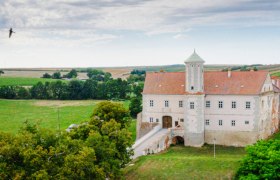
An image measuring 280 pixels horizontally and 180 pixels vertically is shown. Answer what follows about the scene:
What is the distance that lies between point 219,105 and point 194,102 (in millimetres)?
3642

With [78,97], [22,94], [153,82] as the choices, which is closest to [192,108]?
[153,82]

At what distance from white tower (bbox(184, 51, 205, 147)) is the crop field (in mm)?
18693

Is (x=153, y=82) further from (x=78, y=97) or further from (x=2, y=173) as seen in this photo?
(x=78, y=97)

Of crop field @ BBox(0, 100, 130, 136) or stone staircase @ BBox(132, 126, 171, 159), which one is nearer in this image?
stone staircase @ BBox(132, 126, 171, 159)

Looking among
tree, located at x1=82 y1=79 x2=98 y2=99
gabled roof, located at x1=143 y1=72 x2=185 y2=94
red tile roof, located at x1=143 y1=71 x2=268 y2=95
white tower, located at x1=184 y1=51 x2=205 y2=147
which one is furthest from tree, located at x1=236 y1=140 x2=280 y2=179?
tree, located at x1=82 y1=79 x2=98 y2=99

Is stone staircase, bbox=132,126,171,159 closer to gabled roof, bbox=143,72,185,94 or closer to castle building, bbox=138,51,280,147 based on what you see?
castle building, bbox=138,51,280,147

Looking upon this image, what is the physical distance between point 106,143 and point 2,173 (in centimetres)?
961


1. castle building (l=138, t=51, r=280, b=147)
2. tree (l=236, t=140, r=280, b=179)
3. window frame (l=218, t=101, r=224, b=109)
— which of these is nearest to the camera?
tree (l=236, t=140, r=280, b=179)

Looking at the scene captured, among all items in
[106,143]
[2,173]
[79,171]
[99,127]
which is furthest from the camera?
[99,127]

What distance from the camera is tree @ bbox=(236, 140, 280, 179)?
1299 inches

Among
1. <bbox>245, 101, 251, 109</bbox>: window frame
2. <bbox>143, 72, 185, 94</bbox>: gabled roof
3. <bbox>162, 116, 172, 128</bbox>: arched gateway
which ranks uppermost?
<bbox>143, 72, 185, 94</bbox>: gabled roof

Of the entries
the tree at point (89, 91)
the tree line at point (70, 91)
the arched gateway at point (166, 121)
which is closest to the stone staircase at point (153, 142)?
the arched gateway at point (166, 121)

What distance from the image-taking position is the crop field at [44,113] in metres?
78.3

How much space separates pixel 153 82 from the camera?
60156mm
